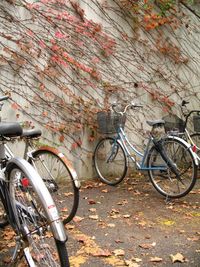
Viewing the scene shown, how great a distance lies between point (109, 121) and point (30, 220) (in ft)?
10.6

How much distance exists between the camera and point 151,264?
139 inches

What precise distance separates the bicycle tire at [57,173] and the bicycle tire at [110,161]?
168 centimetres

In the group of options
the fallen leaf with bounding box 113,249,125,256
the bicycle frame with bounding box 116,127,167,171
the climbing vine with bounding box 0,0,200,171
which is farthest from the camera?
the climbing vine with bounding box 0,0,200,171

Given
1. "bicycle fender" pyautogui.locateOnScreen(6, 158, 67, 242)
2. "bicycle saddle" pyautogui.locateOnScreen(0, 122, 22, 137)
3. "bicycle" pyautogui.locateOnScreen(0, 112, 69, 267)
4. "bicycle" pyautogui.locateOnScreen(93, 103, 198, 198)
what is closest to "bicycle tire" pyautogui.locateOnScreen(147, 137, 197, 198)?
"bicycle" pyautogui.locateOnScreen(93, 103, 198, 198)

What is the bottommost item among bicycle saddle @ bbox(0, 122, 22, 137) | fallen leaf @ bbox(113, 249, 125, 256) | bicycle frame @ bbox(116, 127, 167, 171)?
fallen leaf @ bbox(113, 249, 125, 256)

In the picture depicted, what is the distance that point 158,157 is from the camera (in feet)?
17.9

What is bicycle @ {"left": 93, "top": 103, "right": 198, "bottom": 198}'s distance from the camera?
5277 mm

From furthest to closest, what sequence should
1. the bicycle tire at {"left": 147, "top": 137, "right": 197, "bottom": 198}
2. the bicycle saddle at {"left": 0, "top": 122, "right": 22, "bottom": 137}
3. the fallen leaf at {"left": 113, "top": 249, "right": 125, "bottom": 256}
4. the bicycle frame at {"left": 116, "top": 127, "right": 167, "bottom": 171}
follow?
1. the bicycle frame at {"left": 116, "top": 127, "right": 167, "bottom": 171}
2. the bicycle tire at {"left": 147, "top": 137, "right": 197, "bottom": 198}
3. the fallen leaf at {"left": 113, "top": 249, "right": 125, "bottom": 256}
4. the bicycle saddle at {"left": 0, "top": 122, "right": 22, "bottom": 137}

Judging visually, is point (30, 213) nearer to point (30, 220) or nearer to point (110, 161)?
point (30, 220)

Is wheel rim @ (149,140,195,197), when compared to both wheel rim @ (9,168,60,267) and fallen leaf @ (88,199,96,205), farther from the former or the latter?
wheel rim @ (9,168,60,267)

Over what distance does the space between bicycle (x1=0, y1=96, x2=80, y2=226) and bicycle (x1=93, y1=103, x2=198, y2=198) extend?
136 centimetres

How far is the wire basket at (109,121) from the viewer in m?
6.03

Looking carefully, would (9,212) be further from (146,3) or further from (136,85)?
(146,3)

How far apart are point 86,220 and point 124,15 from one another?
3.77 meters
